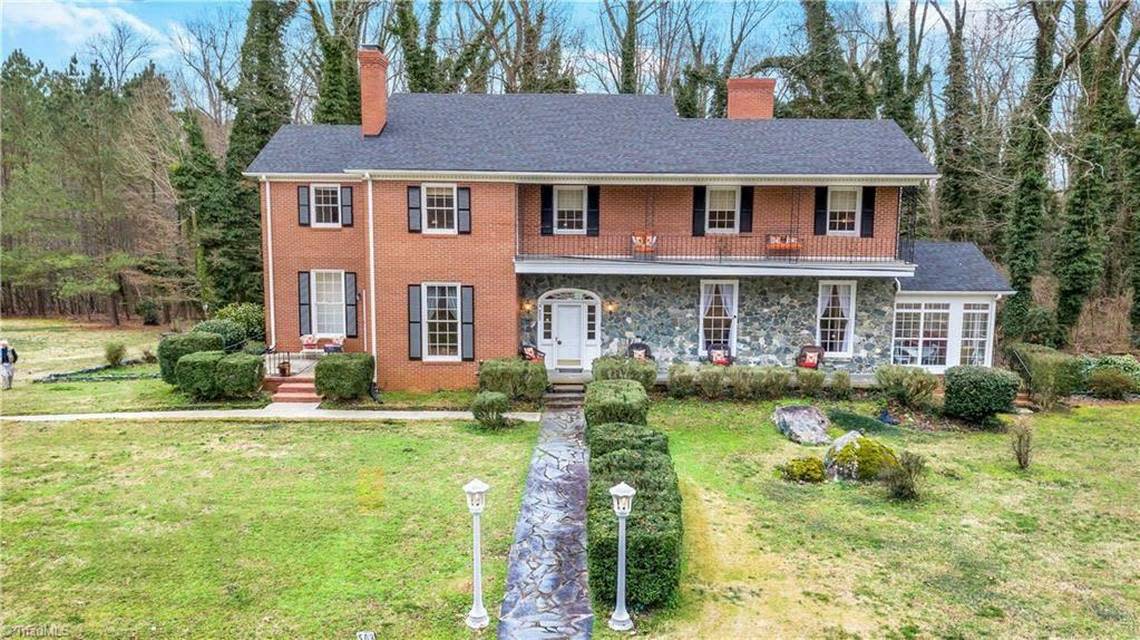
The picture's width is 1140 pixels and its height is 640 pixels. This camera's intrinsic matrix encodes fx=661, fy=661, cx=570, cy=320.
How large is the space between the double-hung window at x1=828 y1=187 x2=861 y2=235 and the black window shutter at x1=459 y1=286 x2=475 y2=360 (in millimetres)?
10390

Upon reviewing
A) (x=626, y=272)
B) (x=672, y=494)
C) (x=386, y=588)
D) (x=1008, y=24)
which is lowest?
(x=386, y=588)

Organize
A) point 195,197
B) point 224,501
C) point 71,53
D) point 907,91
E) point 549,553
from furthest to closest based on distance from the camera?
point 71,53
point 907,91
point 195,197
point 224,501
point 549,553

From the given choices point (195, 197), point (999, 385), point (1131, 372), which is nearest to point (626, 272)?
point (999, 385)

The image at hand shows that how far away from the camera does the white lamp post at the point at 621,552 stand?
23.0 feet

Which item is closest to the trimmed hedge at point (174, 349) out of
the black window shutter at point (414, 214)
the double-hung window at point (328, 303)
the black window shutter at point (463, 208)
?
the double-hung window at point (328, 303)

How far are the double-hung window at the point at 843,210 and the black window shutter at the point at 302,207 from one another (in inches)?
602

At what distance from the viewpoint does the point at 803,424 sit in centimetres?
1438

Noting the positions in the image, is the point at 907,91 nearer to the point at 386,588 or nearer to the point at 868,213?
the point at 868,213

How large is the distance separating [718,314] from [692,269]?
1963 mm

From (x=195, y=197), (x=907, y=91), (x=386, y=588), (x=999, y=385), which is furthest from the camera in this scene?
(x=907, y=91)

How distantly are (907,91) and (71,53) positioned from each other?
150ft

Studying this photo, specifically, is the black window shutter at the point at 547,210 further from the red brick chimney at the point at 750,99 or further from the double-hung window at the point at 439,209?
the red brick chimney at the point at 750,99

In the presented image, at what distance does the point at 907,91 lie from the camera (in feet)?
105

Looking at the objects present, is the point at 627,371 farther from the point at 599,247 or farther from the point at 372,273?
the point at 372,273
